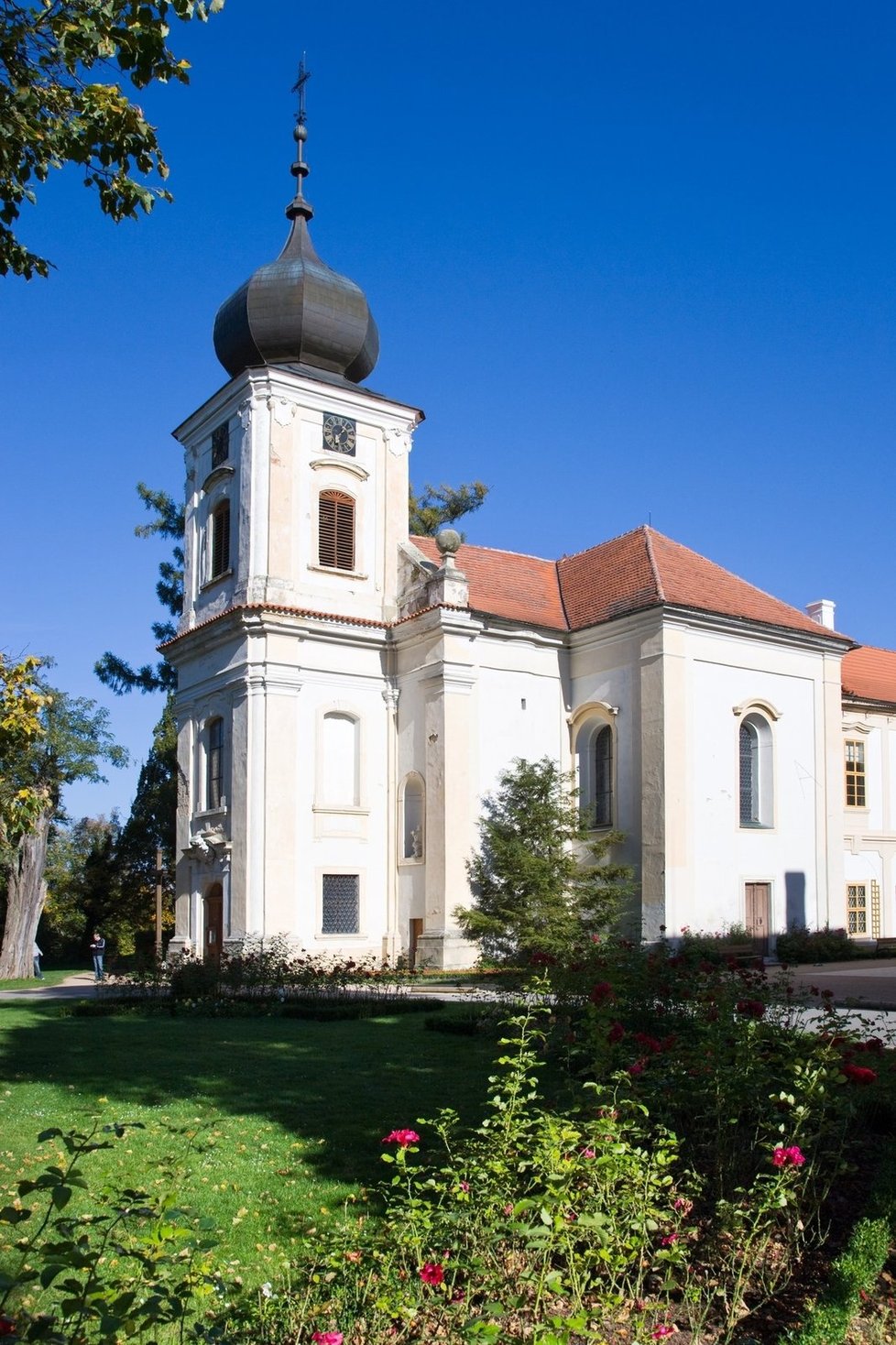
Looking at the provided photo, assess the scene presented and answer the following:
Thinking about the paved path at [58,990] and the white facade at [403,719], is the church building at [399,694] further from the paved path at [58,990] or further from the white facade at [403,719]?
the paved path at [58,990]

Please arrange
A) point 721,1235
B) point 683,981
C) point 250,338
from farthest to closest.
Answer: point 250,338
point 683,981
point 721,1235

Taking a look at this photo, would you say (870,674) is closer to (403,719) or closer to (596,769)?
(596,769)

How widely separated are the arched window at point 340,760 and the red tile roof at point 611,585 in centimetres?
429

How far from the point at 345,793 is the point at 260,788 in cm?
251

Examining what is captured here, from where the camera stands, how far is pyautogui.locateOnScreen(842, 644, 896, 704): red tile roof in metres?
36.3

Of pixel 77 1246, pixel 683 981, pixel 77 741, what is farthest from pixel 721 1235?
pixel 77 741

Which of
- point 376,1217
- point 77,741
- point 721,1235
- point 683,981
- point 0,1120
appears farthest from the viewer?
point 77,741

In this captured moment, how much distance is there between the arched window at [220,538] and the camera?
30703 millimetres

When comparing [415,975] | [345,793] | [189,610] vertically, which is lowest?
[415,975]

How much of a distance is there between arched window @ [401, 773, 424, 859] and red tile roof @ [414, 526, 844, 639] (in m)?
4.60

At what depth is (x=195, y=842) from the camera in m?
29.2

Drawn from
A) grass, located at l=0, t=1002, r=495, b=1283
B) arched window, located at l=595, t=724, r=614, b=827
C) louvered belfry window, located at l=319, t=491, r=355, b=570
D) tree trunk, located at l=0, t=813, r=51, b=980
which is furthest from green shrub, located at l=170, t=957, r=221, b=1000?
tree trunk, located at l=0, t=813, r=51, b=980

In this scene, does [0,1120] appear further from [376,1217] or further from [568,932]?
[568,932]

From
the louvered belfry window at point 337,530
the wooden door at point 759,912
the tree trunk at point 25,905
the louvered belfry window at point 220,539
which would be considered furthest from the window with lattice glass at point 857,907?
the tree trunk at point 25,905
